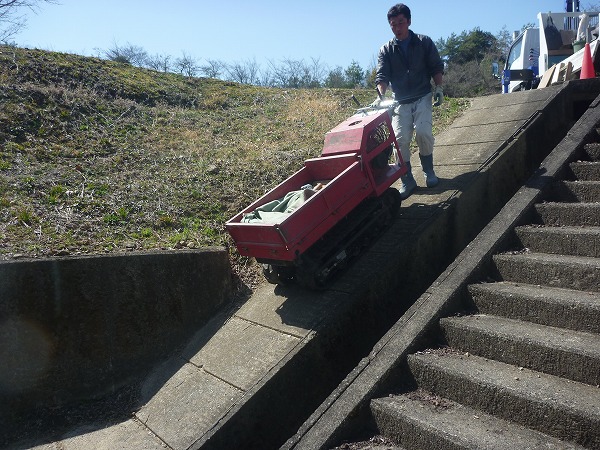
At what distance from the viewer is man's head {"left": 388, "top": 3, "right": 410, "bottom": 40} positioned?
5.45 metres

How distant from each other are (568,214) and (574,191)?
0.43 meters

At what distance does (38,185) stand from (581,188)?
6054 mm

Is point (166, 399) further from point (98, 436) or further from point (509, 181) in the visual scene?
point (509, 181)

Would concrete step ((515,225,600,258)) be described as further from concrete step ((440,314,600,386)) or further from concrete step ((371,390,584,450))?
concrete step ((371,390,584,450))

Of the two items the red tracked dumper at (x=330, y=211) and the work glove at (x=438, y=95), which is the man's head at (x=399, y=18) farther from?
the red tracked dumper at (x=330, y=211)

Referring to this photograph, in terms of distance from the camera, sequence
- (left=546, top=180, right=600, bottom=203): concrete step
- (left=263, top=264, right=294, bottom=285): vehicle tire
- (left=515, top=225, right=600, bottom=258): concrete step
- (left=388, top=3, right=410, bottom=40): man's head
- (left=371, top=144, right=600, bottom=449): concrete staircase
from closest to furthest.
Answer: (left=371, top=144, right=600, bottom=449): concrete staircase → (left=515, top=225, right=600, bottom=258): concrete step → (left=546, top=180, right=600, bottom=203): concrete step → (left=263, top=264, right=294, bottom=285): vehicle tire → (left=388, top=3, right=410, bottom=40): man's head

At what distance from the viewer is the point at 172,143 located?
8.31 meters

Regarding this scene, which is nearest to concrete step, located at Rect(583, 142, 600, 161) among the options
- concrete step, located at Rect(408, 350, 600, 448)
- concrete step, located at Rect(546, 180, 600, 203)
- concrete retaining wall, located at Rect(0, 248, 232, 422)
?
concrete step, located at Rect(546, 180, 600, 203)

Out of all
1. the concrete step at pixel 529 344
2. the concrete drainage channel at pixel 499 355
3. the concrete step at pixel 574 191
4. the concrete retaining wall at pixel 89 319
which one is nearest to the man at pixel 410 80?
the concrete step at pixel 574 191

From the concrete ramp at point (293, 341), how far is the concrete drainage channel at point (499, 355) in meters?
0.74

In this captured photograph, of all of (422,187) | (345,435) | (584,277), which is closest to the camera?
(345,435)

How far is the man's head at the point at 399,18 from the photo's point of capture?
215 inches

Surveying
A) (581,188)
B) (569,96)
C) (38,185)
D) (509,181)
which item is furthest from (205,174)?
(569,96)

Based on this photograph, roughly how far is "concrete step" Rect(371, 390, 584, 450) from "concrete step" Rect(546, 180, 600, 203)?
92.6 inches
